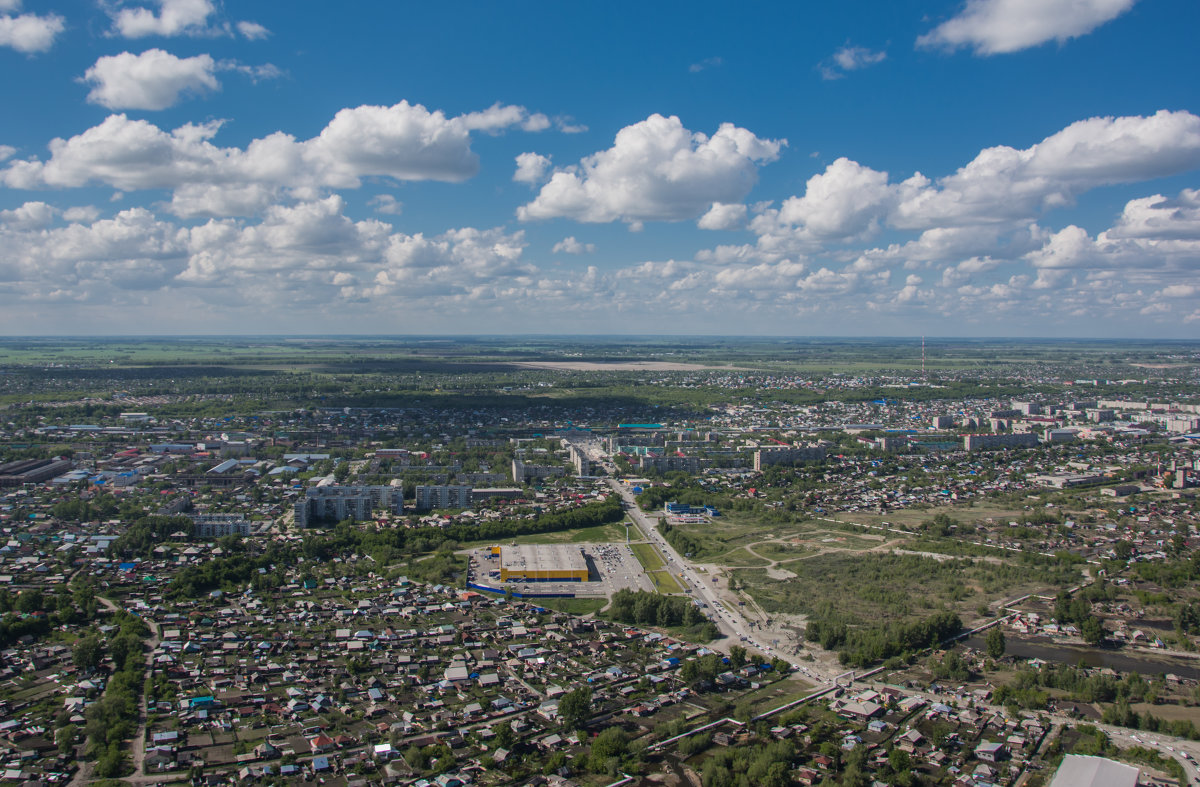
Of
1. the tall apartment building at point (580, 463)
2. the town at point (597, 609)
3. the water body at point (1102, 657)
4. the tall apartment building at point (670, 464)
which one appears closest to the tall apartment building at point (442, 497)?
the town at point (597, 609)

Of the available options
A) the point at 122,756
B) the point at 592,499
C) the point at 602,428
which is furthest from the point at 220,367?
the point at 122,756

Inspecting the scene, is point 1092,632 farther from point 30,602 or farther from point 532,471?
point 30,602

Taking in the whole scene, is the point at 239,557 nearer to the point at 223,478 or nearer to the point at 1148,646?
the point at 223,478

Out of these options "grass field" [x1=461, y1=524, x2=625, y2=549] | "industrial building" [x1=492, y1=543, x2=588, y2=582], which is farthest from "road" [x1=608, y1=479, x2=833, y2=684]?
"industrial building" [x1=492, y1=543, x2=588, y2=582]

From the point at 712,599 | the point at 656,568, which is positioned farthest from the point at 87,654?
the point at 656,568

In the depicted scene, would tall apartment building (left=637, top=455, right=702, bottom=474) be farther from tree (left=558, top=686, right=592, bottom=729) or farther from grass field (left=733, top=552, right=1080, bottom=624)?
tree (left=558, top=686, right=592, bottom=729)

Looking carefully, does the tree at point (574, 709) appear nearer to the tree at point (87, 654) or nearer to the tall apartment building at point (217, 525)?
the tree at point (87, 654)
